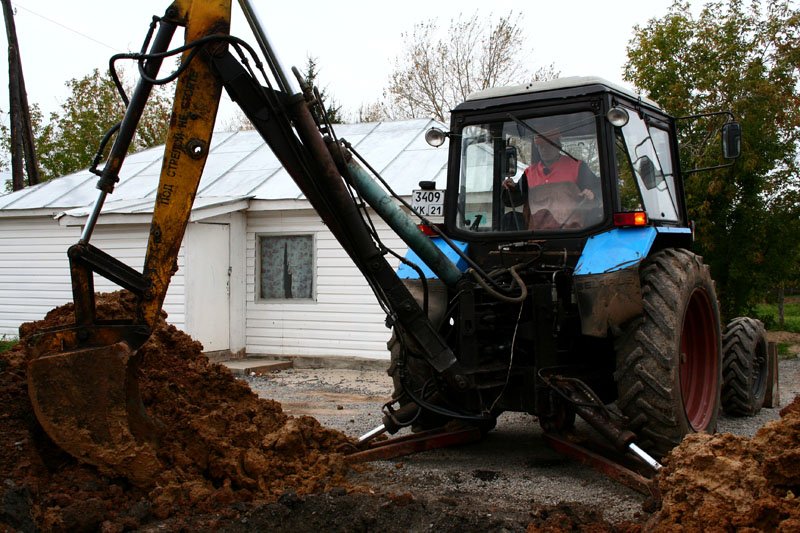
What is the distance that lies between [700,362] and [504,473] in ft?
6.71

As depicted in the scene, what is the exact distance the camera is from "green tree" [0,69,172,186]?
29750 millimetres

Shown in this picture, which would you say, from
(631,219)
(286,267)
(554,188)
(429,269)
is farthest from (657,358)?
(286,267)

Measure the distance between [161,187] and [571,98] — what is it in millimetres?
3077

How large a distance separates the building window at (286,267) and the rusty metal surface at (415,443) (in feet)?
23.3

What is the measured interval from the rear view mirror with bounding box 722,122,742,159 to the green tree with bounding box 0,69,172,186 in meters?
25.3

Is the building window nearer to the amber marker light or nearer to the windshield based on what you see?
the windshield

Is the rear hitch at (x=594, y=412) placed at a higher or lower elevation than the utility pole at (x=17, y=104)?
lower

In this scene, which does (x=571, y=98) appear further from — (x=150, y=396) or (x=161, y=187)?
(x=150, y=396)

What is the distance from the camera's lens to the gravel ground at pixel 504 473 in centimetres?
516

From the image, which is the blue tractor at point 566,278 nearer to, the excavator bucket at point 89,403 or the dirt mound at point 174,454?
the dirt mound at point 174,454

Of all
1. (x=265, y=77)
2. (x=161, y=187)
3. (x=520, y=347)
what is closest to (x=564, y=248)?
(x=520, y=347)

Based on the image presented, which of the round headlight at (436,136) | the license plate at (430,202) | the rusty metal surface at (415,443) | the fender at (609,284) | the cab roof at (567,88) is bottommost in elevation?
the rusty metal surface at (415,443)

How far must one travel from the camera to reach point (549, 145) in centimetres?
621

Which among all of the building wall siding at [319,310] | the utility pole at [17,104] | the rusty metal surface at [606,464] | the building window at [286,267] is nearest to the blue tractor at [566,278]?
the rusty metal surface at [606,464]
